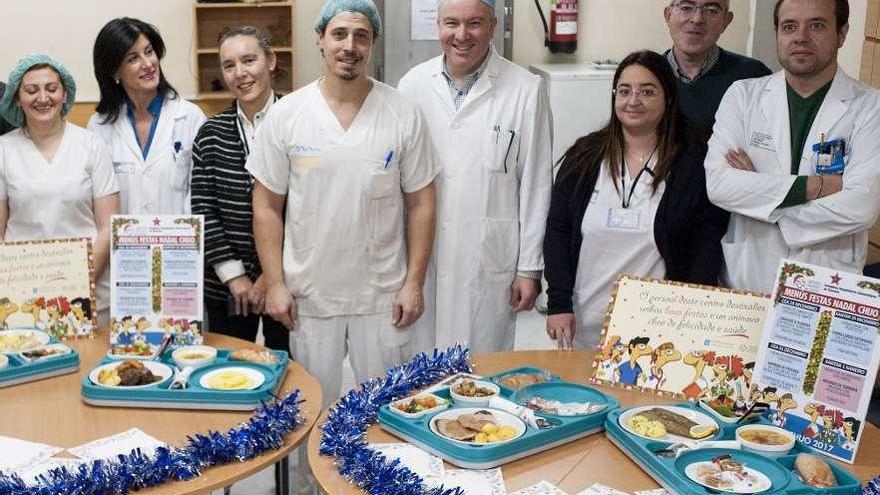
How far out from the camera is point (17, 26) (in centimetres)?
509

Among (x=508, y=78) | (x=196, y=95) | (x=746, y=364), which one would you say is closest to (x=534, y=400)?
(x=746, y=364)

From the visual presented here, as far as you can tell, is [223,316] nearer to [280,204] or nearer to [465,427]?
[280,204]

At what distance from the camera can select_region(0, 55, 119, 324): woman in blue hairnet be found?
2.78 meters

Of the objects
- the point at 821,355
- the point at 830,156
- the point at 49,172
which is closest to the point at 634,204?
the point at 830,156

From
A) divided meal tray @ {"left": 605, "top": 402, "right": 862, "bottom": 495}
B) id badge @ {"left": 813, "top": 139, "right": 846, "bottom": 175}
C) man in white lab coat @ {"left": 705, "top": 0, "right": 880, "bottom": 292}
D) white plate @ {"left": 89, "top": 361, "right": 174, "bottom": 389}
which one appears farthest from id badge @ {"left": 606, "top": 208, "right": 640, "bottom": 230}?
white plate @ {"left": 89, "top": 361, "right": 174, "bottom": 389}

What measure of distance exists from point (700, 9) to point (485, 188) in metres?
0.94

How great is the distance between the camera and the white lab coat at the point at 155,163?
3.00 m

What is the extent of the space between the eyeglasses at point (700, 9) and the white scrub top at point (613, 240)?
699mm

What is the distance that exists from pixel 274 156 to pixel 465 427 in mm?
1088

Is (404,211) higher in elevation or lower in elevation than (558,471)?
higher

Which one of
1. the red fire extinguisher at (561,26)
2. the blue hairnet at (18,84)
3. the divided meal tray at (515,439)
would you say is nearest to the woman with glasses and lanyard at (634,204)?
the divided meal tray at (515,439)

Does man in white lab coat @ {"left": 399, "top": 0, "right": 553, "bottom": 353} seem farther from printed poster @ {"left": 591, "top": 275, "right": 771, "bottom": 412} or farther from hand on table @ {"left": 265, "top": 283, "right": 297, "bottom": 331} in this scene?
printed poster @ {"left": 591, "top": 275, "right": 771, "bottom": 412}

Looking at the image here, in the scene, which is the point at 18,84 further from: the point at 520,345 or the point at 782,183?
the point at 520,345

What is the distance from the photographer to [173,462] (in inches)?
72.5
